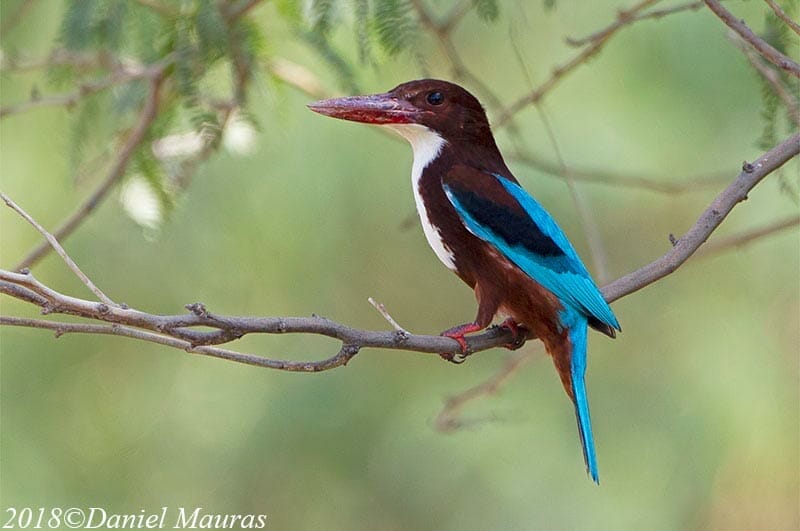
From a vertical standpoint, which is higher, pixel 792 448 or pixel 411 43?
pixel 411 43

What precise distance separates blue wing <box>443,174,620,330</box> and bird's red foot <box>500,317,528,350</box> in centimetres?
13

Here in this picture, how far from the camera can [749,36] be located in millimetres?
2486

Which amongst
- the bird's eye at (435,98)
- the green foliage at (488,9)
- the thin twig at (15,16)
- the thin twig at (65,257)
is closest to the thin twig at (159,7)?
the thin twig at (15,16)

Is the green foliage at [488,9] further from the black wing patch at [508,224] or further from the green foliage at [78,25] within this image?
the green foliage at [78,25]

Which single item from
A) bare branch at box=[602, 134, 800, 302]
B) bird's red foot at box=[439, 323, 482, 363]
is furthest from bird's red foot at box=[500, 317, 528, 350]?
bare branch at box=[602, 134, 800, 302]

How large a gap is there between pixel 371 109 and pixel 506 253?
0.53m

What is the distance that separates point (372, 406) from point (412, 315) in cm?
45

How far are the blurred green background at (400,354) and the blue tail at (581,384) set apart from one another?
1.41 meters

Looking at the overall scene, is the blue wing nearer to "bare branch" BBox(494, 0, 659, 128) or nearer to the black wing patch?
the black wing patch

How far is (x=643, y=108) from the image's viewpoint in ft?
14.9

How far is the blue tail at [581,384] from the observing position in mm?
2746

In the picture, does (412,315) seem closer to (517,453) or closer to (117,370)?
(517,453)

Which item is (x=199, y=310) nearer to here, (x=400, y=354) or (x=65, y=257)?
(x=65, y=257)

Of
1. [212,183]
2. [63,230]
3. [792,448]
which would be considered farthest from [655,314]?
[63,230]
